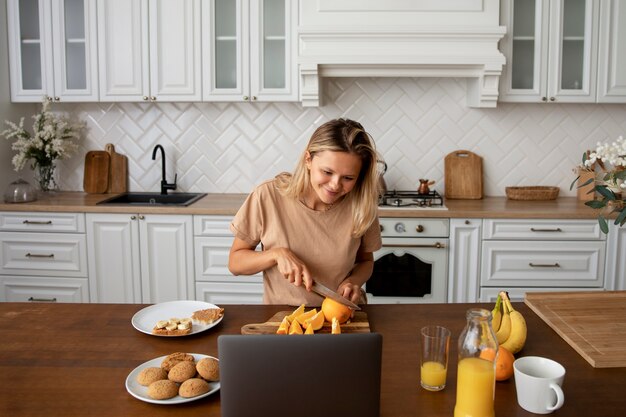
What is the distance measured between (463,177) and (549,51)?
87 centimetres

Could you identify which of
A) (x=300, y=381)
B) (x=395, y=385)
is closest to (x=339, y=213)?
(x=395, y=385)

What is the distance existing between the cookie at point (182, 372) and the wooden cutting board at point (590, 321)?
3.12 ft

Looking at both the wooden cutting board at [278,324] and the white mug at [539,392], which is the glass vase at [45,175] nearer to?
the wooden cutting board at [278,324]

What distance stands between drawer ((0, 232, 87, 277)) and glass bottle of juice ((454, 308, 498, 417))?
2803mm

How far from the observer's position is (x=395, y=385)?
1.41m

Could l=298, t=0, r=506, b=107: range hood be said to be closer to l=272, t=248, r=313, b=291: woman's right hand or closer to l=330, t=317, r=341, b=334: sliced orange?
l=272, t=248, r=313, b=291: woman's right hand

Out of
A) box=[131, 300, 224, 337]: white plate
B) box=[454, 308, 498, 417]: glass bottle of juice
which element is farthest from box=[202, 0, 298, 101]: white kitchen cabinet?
box=[454, 308, 498, 417]: glass bottle of juice

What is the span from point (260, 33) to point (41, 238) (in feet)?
5.61

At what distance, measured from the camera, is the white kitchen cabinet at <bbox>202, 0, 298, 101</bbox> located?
3592 millimetres

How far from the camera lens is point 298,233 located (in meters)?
2.11

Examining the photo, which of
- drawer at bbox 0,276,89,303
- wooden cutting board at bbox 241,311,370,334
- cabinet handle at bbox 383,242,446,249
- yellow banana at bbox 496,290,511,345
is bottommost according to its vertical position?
drawer at bbox 0,276,89,303

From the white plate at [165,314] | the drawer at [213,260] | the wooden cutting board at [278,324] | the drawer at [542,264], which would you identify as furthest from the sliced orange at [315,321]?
the drawer at [542,264]

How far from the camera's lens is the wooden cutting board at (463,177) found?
389 centimetres

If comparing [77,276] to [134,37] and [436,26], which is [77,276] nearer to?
[134,37]
